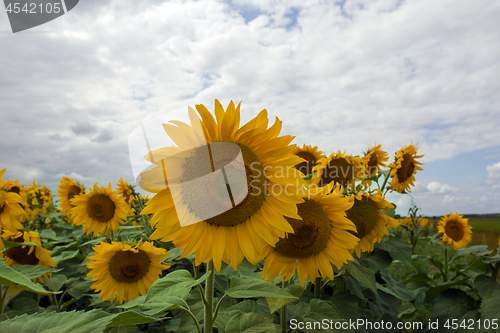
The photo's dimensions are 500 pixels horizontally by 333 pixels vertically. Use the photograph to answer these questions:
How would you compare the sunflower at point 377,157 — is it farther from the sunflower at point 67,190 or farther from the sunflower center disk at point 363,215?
the sunflower at point 67,190

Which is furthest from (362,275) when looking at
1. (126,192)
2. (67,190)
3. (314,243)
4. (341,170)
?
(67,190)

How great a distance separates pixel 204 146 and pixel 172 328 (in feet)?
6.37

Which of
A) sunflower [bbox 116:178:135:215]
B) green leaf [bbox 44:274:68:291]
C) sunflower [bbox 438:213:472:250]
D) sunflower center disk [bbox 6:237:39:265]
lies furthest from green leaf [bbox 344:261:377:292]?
sunflower [bbox 438:213:472:250]

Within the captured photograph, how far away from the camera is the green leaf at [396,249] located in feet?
10.5

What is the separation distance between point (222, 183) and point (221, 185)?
13 millimetres

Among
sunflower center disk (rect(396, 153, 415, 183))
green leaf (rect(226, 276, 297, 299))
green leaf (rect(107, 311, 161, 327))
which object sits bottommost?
green leaf (rect(226, 276, 297, 299))

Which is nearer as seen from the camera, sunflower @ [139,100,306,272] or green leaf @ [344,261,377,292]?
sunflower @ [139,100,306,272]

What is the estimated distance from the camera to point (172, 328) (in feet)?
8.78

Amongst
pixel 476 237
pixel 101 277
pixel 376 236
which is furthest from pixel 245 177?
pixel 476 237

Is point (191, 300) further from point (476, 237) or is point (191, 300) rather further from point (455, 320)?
point (476, 237)

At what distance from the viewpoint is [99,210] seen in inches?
190

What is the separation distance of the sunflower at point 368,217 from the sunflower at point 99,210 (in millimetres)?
3668

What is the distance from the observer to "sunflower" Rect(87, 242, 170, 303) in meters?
3.09

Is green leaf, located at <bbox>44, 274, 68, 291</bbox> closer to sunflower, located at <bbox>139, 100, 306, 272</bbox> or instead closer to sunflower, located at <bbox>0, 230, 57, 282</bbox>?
sunflower, located at <bbox>0, 230, 57, 282</bbox>
